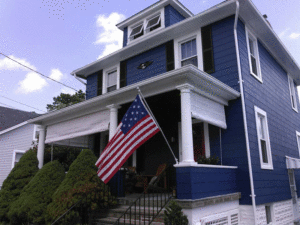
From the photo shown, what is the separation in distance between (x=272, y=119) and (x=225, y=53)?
3.08 meters

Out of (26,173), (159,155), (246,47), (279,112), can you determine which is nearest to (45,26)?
(26,173)

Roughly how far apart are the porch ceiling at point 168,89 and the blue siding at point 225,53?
67 centimetres

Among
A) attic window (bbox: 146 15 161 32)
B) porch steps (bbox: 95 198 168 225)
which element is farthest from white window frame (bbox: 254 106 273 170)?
attic window (bbox: 146 15 161 32)

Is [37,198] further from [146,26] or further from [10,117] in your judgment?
[10,117]

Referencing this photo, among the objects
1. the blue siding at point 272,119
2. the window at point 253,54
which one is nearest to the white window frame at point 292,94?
the blue siding at point 272,119

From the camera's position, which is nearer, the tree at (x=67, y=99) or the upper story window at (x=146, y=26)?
the upper story window at (x=146, y=26)

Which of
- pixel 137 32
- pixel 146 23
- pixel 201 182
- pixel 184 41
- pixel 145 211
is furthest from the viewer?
pixel 137 32

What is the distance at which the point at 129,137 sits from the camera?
5.84 m

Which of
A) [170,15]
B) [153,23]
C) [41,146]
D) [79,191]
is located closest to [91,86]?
[41,146]

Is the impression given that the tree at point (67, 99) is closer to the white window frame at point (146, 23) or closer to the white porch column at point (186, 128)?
the white window frame at point (146, 23)

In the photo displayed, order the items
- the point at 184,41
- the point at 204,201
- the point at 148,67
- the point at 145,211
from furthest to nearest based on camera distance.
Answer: the point at 148,67
the point at 184,41
the point at 145,211
the point at 204,201

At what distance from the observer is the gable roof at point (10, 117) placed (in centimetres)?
1725

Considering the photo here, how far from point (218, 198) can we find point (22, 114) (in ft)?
57.8

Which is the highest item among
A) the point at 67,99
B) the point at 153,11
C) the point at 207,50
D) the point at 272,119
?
the point at 67,99
